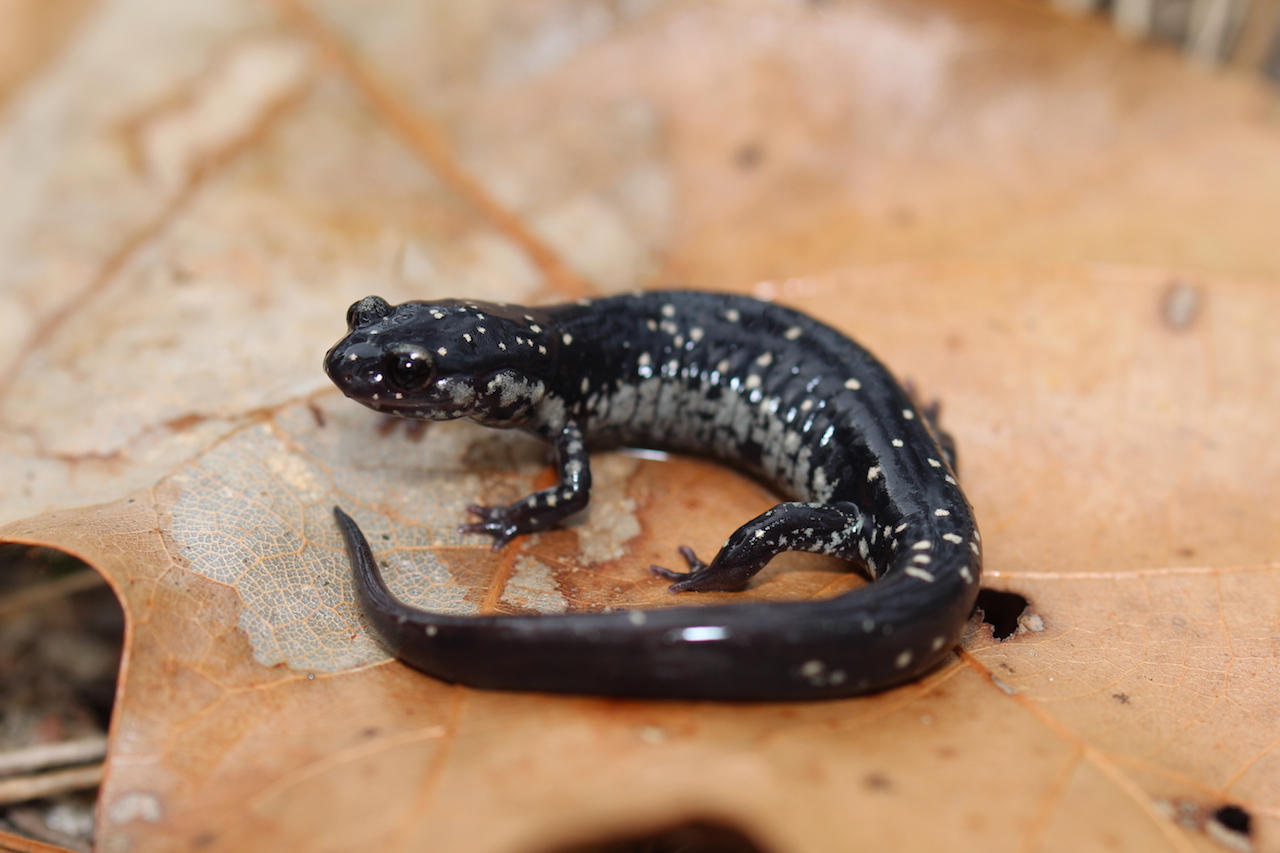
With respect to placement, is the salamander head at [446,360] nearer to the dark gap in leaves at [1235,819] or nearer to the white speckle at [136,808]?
the white speckle at [136,808]

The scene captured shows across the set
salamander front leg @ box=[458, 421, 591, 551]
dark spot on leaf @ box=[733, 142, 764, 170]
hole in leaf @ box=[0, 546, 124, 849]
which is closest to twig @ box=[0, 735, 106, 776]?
hole in leaf @ box=[0, 546, 124, 849]

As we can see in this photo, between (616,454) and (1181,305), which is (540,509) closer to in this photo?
(616,454)

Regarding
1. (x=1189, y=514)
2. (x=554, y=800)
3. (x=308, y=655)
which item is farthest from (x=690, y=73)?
(x=554, y=800)

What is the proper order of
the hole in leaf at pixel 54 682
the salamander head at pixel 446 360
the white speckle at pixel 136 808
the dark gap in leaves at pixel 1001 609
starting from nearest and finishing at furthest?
1. the white speckle at pixel 136 808
2. the dark gap in leaves at pixel 1001 609
3. the hole in leaf at pixel 54 682
4. the salamander head at pixel 446 360

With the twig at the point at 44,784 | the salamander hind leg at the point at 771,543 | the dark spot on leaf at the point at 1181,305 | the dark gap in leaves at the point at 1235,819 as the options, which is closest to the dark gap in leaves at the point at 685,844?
the salamander hind leg at the point at 771,543

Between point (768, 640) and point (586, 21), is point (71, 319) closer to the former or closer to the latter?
point (586, 21)

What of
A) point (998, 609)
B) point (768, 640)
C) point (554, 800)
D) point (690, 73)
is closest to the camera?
point (554, 800)

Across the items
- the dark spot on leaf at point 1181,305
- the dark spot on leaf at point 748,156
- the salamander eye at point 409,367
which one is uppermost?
the dark spot on leaf at point 748,156
